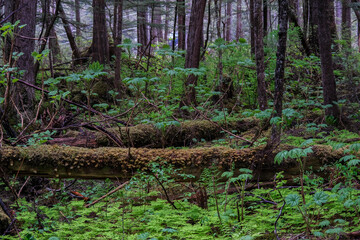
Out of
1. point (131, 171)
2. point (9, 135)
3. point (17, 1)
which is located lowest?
point (131, 171)

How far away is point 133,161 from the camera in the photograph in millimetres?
4484

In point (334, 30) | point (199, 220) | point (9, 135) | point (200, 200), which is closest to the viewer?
point (199, 220)

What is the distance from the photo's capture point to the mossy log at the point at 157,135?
6.18 m

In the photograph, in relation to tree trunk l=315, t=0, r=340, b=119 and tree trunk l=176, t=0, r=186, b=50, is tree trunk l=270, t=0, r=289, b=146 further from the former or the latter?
tree trunk l=176, t=0, r=186, b=50

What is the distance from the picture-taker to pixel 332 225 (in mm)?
3184

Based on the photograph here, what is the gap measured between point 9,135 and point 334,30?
519 inches

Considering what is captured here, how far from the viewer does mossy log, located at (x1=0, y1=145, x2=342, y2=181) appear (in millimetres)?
4383

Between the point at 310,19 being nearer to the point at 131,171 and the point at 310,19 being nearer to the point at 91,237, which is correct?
the point at 131,171

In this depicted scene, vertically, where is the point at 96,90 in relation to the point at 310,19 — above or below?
below

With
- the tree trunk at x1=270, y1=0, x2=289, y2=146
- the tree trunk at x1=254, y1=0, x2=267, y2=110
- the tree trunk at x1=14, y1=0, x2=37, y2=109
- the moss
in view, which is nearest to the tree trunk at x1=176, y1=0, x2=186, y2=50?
the tree trunk at x1=254, y1=0, x2=267, y2=110

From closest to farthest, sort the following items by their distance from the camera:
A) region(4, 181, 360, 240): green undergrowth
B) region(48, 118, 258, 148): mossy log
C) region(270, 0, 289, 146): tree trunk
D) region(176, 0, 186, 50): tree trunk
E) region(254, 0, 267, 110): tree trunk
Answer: region(4, 181, 360, 240): green undergrowth, region(270, 0, 289, 146): tree trunk, region(48, 118, 258, 148): mossy log, region(254, 0, 267, 110): tree trunk, region(176, 0, 186, 50): tree trunk

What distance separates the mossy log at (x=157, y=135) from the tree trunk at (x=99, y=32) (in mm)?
7313

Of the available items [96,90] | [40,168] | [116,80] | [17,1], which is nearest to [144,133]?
[40,168]

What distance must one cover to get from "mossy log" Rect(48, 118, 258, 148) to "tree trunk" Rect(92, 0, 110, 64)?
7.31m
